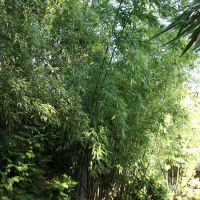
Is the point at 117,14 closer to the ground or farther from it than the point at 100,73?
farther from it

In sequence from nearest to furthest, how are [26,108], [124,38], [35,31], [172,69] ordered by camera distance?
[26,108]
[35,31]
[124,38]
[172,69]

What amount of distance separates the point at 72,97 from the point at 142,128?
1334 mm

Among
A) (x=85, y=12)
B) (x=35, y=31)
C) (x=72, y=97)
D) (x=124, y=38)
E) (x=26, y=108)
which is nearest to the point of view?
(x=26, y=108)

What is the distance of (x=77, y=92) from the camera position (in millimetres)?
2455

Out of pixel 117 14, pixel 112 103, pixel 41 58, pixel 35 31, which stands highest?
pixel 117 14

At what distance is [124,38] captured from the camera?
2.57 m

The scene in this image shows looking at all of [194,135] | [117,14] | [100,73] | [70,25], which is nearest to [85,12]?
[70,25]

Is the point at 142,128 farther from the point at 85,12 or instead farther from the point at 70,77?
the point at 85,12

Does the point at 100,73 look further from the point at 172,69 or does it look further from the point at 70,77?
the point at 172,69

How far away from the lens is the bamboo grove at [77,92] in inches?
81.1

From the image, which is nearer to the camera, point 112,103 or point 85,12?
point 112,103

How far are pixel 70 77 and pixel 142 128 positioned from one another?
1404mm

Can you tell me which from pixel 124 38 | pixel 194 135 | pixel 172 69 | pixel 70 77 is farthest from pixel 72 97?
pixel 194 135

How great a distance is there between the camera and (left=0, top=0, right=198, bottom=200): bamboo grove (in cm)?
206
